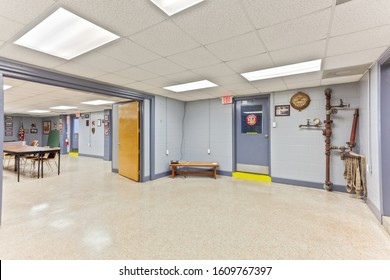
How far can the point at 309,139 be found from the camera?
453 centimetres

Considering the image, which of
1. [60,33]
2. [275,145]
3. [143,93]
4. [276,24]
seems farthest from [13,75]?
[275,145]

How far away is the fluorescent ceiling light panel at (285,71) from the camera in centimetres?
306

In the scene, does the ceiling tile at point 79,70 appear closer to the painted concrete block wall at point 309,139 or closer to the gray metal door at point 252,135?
the gray metal door at point 252,135

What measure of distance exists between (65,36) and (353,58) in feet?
12.5

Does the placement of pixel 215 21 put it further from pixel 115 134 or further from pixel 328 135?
pixel 115 134

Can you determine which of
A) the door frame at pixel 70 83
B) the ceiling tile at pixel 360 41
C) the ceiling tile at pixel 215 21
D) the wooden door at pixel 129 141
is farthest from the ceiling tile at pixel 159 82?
the ceiling tile at pixel 360 41

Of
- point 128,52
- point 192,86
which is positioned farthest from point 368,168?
point 128,52

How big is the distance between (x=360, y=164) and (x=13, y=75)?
6.04m

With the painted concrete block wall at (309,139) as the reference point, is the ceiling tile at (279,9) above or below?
above

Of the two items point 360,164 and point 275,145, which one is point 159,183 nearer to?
point 275,145

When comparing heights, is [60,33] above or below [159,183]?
above

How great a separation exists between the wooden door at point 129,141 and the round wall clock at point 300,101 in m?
4.01

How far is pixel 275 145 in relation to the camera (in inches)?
196

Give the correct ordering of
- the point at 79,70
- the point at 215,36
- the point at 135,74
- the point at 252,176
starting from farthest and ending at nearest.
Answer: the point at 252,176 < the point at 135,74 < the point at 79,70 < the point at 215,36
